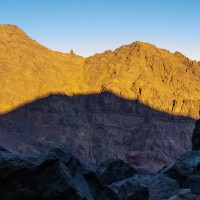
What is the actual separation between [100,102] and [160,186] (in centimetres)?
A: 9300

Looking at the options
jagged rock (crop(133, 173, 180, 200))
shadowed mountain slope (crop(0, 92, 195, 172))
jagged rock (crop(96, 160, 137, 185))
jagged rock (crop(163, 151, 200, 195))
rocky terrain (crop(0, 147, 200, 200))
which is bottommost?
shadowed mountain slope (crop(0, 92, 195, 172))

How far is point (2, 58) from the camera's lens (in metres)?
106

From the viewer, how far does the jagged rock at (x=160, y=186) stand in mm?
11223

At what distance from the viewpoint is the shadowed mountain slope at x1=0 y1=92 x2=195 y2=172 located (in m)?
86.4

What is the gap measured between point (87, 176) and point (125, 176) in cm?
616

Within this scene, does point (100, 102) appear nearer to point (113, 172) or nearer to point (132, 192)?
point (113, 172)

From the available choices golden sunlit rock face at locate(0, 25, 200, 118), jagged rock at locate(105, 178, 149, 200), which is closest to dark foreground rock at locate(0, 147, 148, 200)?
jagged rock at locate(105, 178, 149, 200)

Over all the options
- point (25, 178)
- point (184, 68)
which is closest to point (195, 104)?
point (184, 68)

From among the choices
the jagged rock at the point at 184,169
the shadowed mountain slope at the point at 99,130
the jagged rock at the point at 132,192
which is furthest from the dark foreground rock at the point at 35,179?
the shadowed mountain slope at the point at 99,130

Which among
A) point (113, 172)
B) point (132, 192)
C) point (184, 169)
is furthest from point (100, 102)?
point (132, 192)

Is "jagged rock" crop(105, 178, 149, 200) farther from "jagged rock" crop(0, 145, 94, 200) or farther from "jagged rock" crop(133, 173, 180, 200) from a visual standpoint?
"jagged rock" crop(0, 145, 94, 200)

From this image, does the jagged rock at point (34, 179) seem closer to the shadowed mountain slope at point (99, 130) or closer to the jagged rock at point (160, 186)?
the jagged rock at point (160, 186)

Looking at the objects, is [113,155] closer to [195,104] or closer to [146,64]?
[195,104]

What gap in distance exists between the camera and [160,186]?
1191 centimetres
